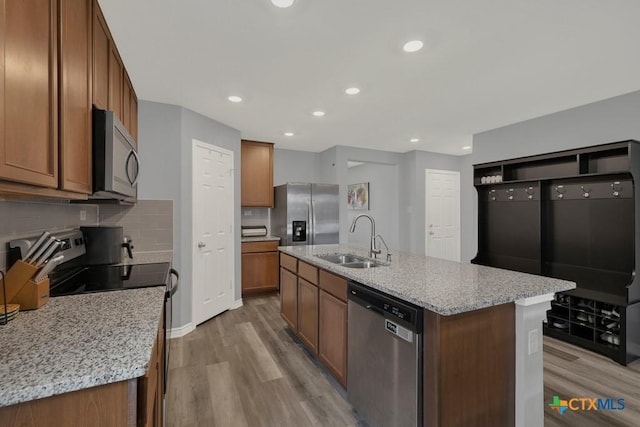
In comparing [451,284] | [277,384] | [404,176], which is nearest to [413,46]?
[451,284]

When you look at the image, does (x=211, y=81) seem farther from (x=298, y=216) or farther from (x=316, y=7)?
(x=298, y=216)

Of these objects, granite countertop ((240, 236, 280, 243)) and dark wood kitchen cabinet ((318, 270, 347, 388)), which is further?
granite countertop ((240, 236, 280, 243))

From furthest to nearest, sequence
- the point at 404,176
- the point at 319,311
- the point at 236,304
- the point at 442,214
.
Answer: the point at 442,214 < the point at 404,176 < the point at 236,304 < the point at 319,311

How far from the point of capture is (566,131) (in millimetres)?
3354

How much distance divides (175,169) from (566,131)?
4411mm

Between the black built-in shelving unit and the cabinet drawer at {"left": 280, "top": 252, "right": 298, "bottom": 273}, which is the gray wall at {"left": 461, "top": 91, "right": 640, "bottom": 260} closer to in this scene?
the black built-in shelving unit

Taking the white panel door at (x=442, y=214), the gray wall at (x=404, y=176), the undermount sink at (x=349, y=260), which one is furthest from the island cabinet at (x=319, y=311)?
the white panel door at (x=442, y=214)

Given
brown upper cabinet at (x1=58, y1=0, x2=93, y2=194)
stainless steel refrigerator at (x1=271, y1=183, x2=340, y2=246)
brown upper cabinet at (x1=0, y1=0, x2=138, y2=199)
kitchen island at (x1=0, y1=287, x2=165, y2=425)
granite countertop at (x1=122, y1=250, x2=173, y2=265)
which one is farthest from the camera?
stainless steel refrigerator at (x1=271, y1=183, x2=340, y2=246)

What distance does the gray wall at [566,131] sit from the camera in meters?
2.89

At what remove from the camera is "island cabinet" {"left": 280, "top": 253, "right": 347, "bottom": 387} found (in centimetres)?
209

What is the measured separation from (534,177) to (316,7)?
11.1ft

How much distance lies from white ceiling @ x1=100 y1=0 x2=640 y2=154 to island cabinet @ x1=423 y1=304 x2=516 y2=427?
1704mm

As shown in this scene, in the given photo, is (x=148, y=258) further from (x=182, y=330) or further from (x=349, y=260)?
(x=349, y=260)

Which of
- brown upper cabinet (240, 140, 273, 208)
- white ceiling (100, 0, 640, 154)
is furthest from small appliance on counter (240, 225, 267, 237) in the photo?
white ceiling (100, 0, 640, 154)
